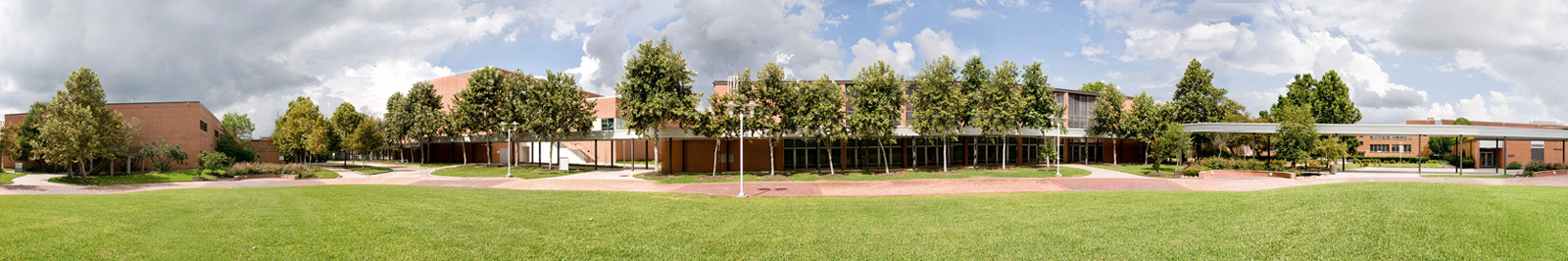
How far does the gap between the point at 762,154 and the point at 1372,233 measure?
27.5 metres

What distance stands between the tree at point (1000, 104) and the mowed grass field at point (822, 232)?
72.3ft

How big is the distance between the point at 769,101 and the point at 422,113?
35.9 metres

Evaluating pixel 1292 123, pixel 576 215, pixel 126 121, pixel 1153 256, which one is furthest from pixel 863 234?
pixel 126 121

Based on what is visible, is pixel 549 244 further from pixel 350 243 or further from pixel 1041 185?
pixel 1041 185

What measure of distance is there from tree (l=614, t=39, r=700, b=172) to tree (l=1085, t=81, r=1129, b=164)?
101ft

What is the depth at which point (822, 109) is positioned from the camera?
1136 inches

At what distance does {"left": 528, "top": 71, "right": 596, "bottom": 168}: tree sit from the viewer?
37812 millimetres

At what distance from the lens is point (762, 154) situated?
34281 millimetres

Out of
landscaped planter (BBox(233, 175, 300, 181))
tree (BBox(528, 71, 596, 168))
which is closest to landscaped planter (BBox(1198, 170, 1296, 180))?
tree (BBox(528, 71, 596, 168))

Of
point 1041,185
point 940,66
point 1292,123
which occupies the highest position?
point 940,66

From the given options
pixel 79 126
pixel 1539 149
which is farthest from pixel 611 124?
pixel 1539 149

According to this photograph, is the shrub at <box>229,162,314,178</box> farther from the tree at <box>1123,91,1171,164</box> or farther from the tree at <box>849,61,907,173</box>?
the tree at <box>1123,91,1171,164</box>

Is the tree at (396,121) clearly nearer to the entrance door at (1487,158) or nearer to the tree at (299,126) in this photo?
the tree at (299,126)

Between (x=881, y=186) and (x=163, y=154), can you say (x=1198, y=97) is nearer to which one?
(x=881, y=186)
